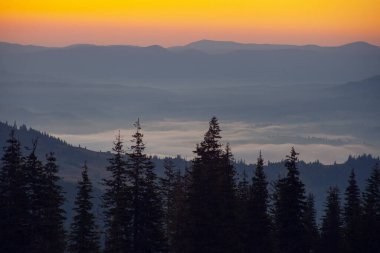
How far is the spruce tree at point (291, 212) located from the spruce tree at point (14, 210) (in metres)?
17.1

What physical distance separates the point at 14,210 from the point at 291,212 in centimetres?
1832

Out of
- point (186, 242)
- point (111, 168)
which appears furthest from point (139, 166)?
point (186, 242)

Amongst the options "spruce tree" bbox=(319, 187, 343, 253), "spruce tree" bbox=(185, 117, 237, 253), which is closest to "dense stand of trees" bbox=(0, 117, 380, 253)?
"spruce tree" bbox=(185, 117, 237, 253)

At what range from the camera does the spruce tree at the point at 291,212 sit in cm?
5597

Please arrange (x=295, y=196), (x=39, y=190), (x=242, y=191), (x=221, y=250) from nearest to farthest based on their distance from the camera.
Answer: (x=221, y=250) → (x=39, y=190) → (x=295, y=196) → (x=242, y=191)

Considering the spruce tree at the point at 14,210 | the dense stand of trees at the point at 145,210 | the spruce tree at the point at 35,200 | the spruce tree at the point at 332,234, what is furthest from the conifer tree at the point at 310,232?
the spruce tree at the point at 14,210

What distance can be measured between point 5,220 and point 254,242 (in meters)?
17.0

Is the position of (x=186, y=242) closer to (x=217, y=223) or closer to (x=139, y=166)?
(x=217, y=223)

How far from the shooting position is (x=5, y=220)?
4841 centimetres

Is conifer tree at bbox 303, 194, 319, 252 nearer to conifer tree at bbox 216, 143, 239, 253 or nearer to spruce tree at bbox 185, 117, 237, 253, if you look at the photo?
conifer tree at bbox 216, 143, 239, 253

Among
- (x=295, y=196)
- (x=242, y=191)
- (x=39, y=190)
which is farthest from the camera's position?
(x=242, y=191)

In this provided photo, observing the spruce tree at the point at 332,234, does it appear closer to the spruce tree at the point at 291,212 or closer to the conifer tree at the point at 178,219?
the conifer tree at the point at 178,219

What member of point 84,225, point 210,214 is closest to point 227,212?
point 210,214

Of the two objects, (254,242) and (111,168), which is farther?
(254,242)
